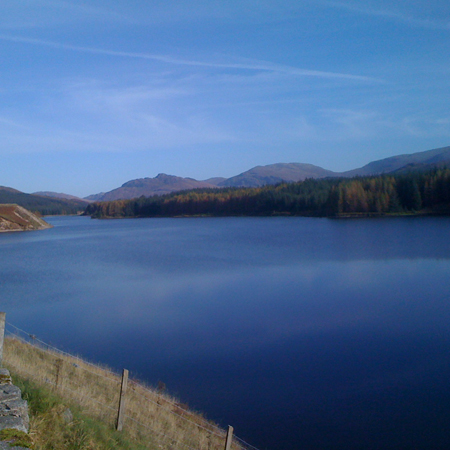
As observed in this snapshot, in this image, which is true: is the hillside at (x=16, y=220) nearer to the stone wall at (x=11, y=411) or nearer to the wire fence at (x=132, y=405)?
the wire fence at (x=132, y=405)

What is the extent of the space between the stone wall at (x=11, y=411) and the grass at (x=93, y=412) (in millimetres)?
252

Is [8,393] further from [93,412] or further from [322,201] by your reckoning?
[322,201]

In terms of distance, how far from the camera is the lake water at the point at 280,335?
24.4 feet

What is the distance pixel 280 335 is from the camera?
37.6ft

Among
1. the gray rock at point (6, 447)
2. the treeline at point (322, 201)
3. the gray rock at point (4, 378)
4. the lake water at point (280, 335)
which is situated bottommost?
the lake water at point (280, 335)

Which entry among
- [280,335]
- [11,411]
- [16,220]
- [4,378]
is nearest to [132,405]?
[4,378]

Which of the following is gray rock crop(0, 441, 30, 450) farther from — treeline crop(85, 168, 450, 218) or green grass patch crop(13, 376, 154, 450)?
treeline crop(85, 168, 450, 218)

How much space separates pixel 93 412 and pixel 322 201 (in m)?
69.6

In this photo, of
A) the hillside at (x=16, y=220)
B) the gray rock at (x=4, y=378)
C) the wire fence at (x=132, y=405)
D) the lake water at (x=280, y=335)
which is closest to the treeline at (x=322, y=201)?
the lake water at (x=280, y=335)

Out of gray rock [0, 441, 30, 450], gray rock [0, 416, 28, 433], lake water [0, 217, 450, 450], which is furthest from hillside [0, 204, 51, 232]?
gray rock [0, 441, 30, 450]

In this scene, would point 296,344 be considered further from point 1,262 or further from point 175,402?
point 1,262

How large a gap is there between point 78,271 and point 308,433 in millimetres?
19526

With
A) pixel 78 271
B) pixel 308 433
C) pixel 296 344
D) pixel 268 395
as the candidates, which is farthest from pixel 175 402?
pixel 78 271

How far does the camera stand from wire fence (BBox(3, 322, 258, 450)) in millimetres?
5703
